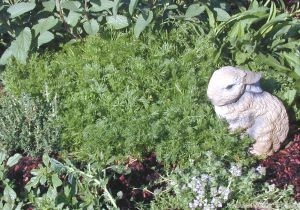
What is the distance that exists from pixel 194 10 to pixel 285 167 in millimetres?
1336

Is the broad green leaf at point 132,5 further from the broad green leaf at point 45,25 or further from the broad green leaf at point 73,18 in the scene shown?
the broad green leaf at point 45,25

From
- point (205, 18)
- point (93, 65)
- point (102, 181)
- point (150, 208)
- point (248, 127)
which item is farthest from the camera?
point (205, 18)

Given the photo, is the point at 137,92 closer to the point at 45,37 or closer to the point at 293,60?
the point at 45,37

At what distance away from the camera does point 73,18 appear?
14.8ft

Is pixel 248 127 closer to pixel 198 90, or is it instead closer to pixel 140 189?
pixel 198 90

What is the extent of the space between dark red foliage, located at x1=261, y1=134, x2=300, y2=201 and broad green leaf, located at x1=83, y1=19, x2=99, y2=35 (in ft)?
4.76

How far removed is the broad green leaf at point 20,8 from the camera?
170 inches

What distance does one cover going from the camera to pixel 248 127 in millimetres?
3908

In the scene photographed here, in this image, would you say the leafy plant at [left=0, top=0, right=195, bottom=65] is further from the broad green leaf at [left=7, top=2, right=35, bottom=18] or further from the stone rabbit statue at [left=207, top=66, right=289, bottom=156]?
the stone rabbit statue at [left=207, top=66, right=289, bottom=156]

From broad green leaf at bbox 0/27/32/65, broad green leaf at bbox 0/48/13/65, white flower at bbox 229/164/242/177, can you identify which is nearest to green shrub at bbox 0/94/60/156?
broad green leaf at bbox 0/27/32/65

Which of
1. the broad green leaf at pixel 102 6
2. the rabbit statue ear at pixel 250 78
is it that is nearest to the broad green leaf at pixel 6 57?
the broad green leaf at pixel 102 6

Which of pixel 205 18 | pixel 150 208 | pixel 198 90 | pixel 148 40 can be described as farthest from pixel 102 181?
pixel 205 18

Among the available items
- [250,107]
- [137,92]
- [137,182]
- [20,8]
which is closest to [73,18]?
[20,8]

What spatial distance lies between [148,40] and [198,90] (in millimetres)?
593
